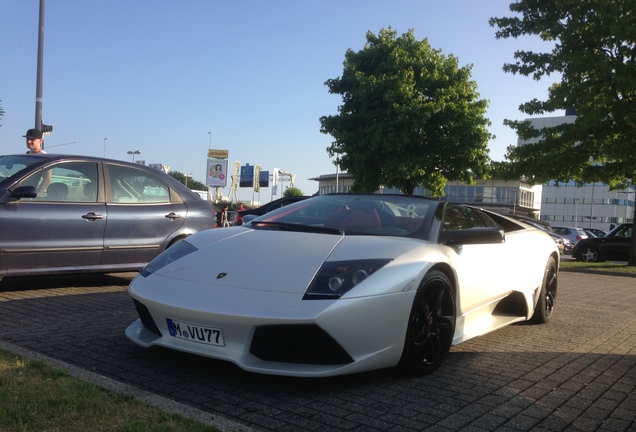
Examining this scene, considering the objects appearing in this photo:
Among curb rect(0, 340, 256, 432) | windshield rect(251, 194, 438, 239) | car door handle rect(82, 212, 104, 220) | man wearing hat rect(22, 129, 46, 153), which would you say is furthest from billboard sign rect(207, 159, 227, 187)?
curb rect(0, 340, 256, 432)

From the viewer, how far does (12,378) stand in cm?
315

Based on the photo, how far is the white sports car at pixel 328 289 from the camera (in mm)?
3371

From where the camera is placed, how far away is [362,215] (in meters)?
4.58

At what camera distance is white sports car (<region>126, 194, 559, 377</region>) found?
3.37 m

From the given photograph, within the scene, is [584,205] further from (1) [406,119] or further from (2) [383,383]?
(2) [383,383]

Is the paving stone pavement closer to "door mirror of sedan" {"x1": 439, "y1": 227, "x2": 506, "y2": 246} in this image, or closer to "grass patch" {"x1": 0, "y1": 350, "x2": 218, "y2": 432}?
"grass patch" {"x1": 0, "y1": 350, "x2": 218, "y2": 432}

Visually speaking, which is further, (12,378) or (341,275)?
(341,275)

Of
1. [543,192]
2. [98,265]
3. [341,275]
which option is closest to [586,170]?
[98,265]

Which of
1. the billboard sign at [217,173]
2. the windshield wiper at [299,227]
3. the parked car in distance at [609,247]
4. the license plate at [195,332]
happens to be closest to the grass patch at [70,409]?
the license plate at [195,332]

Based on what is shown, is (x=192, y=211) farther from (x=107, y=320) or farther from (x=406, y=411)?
(x=406, y=411)

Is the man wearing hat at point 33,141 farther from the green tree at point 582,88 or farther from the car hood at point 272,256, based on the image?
the green tree at point 582,88

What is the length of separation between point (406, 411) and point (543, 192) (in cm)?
10681

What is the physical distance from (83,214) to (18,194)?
2.53 ft

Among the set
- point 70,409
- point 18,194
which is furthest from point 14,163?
point 70,409
